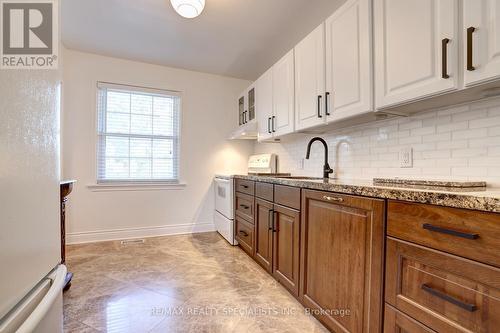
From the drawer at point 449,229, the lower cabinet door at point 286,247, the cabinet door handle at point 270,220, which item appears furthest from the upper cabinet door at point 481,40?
the cabinet door handle at point 270,220

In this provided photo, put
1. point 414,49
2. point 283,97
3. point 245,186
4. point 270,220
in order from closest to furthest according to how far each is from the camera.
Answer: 1. point 414,49
2. point 270,220
3. point 283,97
4. point 245,186

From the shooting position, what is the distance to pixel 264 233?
2316 millimetres

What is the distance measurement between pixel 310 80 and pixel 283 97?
0.48m

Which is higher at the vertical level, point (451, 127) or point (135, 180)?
point (451, 127)

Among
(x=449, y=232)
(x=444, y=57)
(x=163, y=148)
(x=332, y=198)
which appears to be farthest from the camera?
(x=163, y=148)

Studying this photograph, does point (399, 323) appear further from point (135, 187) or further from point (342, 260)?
point (135, 187)

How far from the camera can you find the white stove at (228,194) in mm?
3207

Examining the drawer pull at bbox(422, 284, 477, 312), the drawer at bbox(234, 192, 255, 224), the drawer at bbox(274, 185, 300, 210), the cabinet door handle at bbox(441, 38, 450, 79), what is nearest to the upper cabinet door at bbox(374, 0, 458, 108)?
the cabinet door handle at bbox(441, 38, 450, 79)

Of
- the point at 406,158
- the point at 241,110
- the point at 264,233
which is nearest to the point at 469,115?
the point at 406,158

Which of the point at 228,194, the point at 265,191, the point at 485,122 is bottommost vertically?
the point at 228,194

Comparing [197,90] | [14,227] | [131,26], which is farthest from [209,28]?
[14,227]

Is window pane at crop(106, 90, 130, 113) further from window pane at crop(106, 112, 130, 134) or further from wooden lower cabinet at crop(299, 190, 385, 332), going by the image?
wooden lower cabinet at crop(299, 190, 385, 332)

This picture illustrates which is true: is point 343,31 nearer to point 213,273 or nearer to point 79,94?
point 213,273

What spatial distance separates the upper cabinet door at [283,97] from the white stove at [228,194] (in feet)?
2.52
